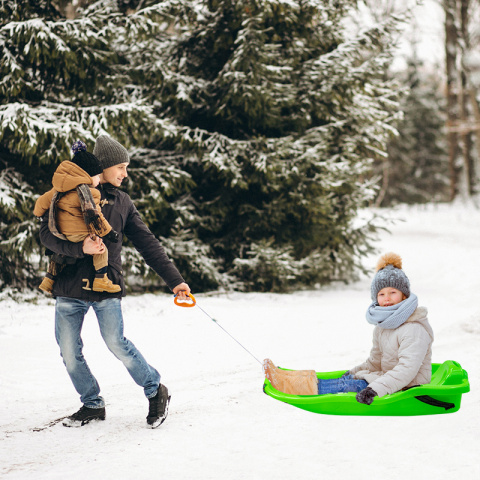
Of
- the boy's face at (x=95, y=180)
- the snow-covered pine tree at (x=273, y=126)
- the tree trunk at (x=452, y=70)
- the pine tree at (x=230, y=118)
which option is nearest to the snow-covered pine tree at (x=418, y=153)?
the tree trunk at (x=452, y=70)

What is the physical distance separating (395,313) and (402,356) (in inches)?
11.7

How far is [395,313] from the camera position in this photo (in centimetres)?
412

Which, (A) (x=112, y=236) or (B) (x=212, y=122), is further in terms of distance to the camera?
(B) (x=212, y=122)

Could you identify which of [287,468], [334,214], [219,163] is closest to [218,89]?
[219,163]

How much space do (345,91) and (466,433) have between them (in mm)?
7359

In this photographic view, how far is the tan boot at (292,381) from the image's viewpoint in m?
4.54

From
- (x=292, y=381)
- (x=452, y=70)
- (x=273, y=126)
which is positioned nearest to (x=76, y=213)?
(x=292, y=381)

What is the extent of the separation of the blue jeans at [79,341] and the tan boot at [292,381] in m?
0.94

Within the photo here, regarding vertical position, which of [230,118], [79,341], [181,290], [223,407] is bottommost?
[223,407]

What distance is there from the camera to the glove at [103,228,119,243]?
154 inches

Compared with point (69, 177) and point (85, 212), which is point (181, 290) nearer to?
point (85, 212)

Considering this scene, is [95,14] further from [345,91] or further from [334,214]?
[334,214]

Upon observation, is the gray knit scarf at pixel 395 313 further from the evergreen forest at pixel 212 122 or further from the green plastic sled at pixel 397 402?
the evergreen forest at pixel 212 122

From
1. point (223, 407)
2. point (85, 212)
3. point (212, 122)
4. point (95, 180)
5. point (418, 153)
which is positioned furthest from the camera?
point (418, 153)
